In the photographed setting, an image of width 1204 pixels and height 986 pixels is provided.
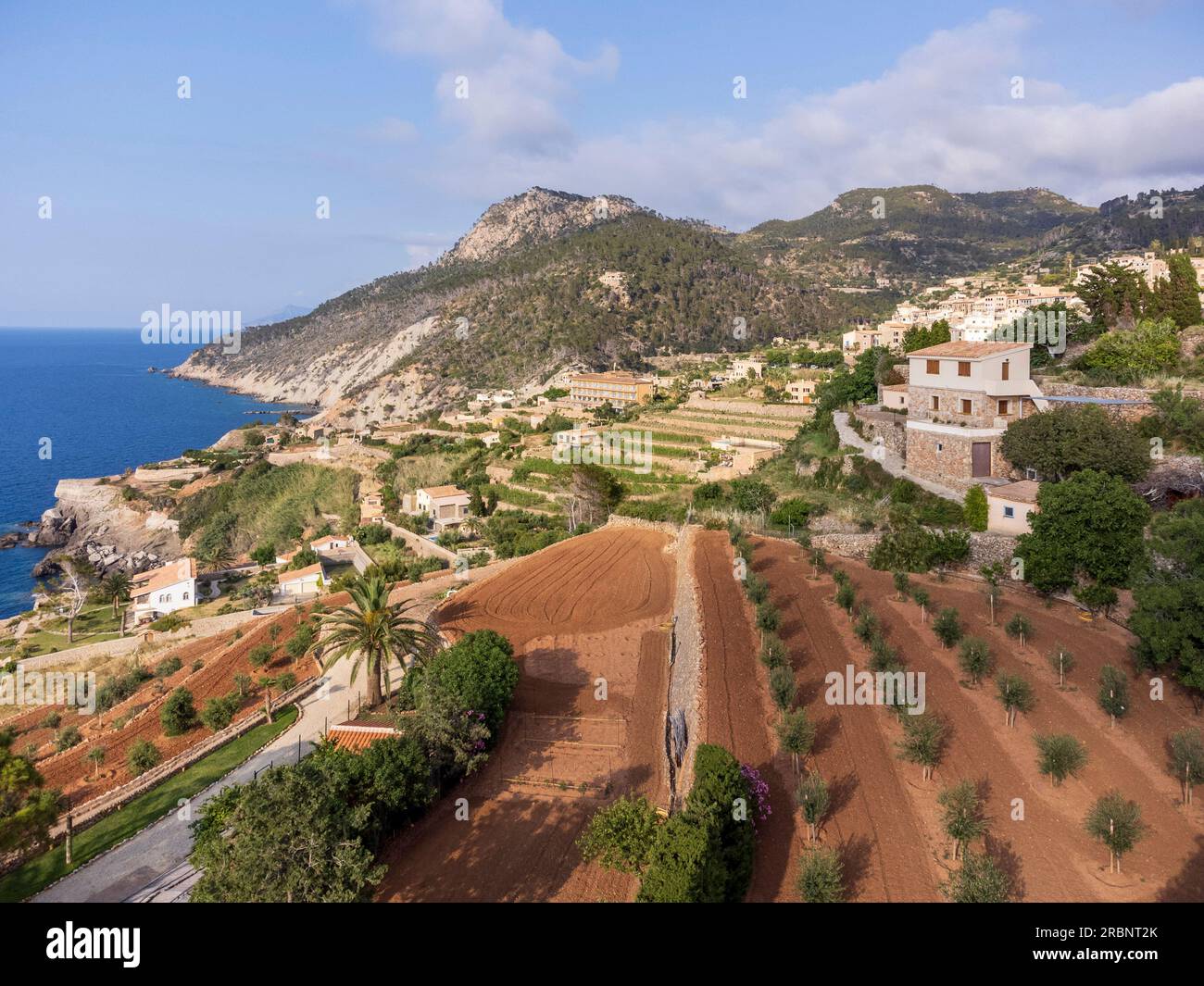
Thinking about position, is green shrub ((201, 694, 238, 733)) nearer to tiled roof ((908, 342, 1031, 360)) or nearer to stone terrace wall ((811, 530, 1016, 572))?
stone terrace wall ((811, 530, 1016, 572))

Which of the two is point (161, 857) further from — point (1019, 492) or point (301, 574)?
point (301, 574)

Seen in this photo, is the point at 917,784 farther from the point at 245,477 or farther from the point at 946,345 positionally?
the point at 245,477

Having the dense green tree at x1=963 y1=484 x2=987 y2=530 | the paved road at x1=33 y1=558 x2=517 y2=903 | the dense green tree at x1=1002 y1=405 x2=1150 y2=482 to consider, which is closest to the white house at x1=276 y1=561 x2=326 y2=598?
the paved road at x1=33 y1=558 x2=517 y2=903

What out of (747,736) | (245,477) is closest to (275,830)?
(747,736)

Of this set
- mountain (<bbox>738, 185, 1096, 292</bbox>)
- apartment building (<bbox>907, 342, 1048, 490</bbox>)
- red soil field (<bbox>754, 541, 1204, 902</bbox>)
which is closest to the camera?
red soil field (<bbox>754, 541, 1204, 902</bbox>)

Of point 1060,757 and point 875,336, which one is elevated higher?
point 875,336

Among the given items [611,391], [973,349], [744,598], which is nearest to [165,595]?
[744,598]

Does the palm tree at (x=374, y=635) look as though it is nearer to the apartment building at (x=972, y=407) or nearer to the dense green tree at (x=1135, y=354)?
the apartment building at (x=972, y=407)
